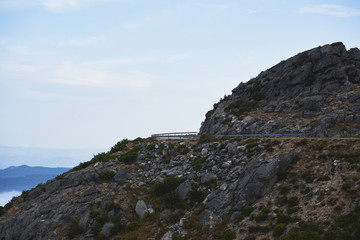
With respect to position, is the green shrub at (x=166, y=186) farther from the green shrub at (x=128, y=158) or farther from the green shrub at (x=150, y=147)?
the green shrub at (x=150, y=147)

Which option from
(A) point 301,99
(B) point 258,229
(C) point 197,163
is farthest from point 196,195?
(A) point 301,99

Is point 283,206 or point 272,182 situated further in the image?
point 272,182

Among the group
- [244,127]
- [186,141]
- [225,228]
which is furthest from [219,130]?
[225,228]

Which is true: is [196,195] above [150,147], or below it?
below

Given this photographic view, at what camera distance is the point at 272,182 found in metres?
21.1

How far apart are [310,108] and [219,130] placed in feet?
51.3

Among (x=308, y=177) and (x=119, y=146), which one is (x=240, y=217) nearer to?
(x=308, y=177)

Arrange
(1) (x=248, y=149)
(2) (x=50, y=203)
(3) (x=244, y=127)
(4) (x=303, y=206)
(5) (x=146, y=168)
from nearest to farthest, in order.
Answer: (4) (x=303, y=206) → (1) (x=248, y=149) → (2) (x=50, y=203) → (5) (x=146, y=168) → (3) (x=244, y=127)

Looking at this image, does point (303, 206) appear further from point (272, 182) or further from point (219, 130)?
point (219, 130)

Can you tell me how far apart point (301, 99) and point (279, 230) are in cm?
3137

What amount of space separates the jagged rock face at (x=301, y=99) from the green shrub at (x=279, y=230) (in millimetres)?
17820

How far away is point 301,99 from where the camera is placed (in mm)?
42312

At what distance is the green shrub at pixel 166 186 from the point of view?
2727 centimetres

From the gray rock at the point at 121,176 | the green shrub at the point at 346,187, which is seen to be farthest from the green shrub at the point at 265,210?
the gray rock at the point at 121,176
